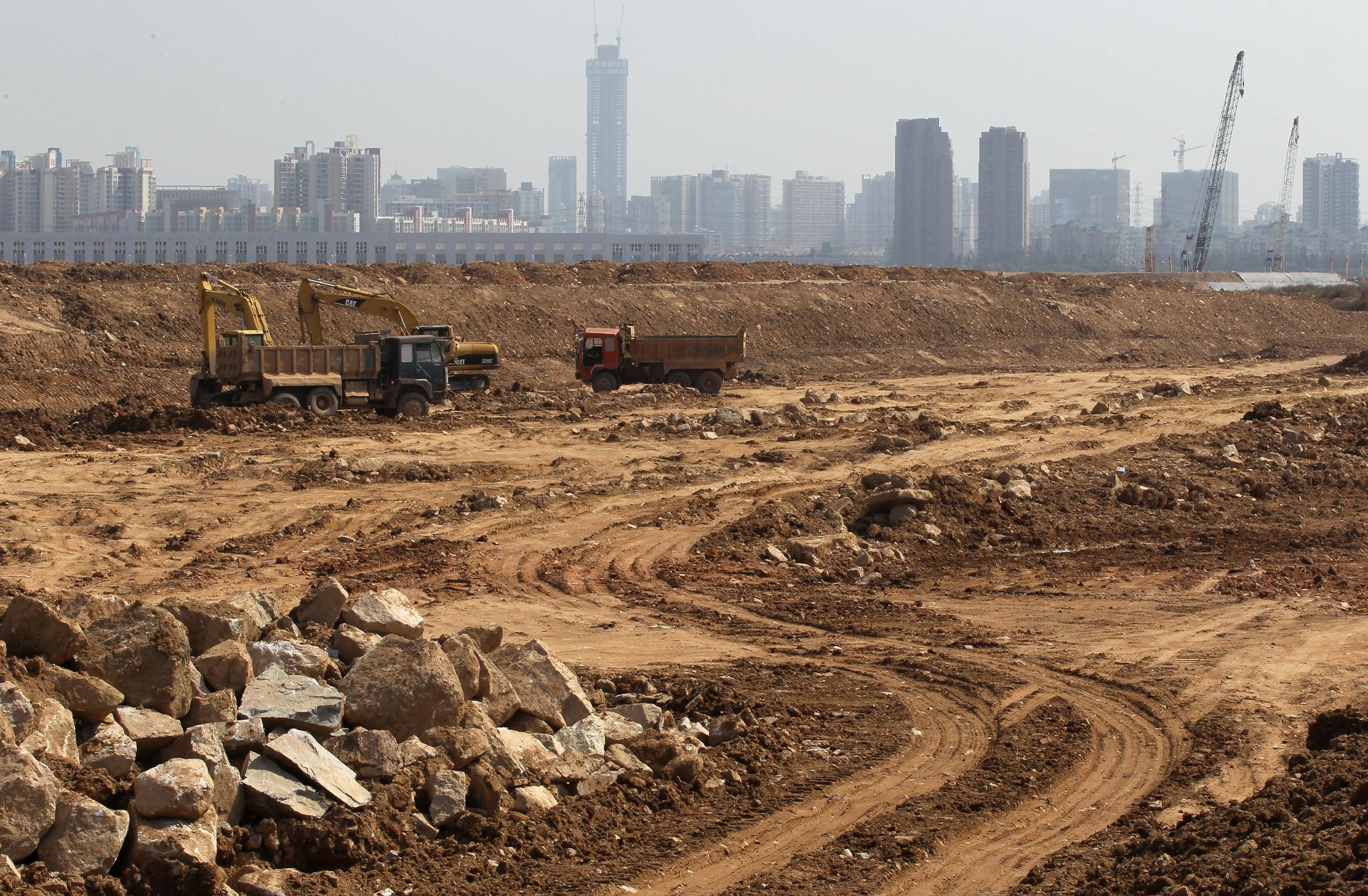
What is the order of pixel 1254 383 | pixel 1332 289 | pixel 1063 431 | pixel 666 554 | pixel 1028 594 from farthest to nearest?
pixel 1332 289
pixel 1254 383
pixel 1063 431
pixel 666 554
pixel 1028 594

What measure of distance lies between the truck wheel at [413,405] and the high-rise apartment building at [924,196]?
506ft

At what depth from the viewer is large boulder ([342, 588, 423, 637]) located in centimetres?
954

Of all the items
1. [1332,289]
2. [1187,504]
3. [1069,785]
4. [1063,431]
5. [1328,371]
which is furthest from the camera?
[1332,289]

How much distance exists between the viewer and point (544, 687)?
8852 millimetres

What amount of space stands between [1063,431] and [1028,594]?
12381 millimetres

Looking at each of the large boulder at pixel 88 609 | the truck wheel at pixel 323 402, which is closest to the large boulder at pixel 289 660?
the large boulder at pixel 88 609

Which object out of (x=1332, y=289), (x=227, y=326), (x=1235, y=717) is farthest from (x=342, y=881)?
(x=1332, y=289)

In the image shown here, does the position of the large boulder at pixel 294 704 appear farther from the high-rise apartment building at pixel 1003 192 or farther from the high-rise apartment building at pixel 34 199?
the high-rise apartment building at pixel 1003 192

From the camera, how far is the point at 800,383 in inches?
1452

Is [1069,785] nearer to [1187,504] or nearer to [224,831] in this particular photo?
[224,831]

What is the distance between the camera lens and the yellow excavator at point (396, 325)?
95.6ft

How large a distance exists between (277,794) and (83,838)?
39.2 inches

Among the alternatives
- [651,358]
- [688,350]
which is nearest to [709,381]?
[688,350]

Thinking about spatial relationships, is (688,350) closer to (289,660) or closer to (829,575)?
(829,575)
